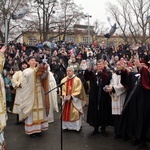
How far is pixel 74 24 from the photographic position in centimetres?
3591

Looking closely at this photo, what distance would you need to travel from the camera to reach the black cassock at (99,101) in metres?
6.02

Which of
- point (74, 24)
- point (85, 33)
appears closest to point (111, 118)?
point (74, 24)

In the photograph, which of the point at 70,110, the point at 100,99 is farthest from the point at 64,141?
the point at 100,99

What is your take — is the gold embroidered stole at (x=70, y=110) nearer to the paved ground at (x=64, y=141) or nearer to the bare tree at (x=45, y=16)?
the paved ground at (x=64, y=141)

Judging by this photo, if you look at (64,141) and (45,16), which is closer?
(64,141)

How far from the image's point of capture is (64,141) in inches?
227

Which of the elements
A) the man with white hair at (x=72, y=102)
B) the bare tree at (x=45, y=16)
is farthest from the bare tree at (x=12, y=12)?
the man with white hair at (x=72, y=102)

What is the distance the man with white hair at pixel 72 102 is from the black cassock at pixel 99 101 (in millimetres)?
374

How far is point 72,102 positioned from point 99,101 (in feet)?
2.51

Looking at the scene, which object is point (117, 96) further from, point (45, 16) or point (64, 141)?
point (45, 16)

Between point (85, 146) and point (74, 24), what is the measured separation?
104 feet

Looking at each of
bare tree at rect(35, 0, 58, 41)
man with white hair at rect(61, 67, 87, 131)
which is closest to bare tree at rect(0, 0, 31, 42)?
bare tree at rect(35, 0, 58, 41)

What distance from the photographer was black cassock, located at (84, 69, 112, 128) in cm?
602

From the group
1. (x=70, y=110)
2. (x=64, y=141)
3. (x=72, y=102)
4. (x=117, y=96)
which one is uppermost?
(x=117, y=96)
